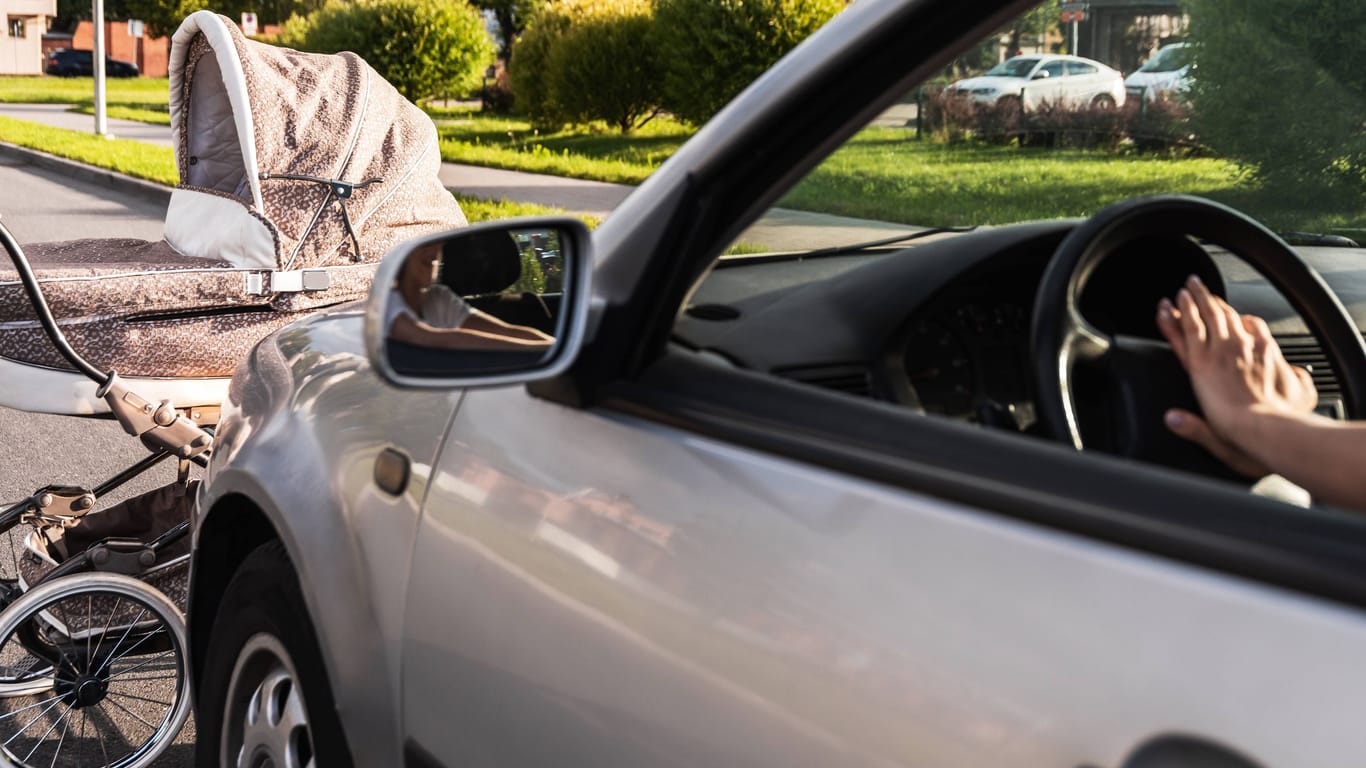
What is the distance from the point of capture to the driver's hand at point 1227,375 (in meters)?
1.57

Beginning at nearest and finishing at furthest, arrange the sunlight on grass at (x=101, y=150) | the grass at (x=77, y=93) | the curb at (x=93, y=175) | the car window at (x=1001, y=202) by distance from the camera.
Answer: the car window at (x=1001, y=202) < the curb at (x=93, y=175) < the sunlight on grass at (x=101, y=150) < the grass at (x=77, y=93)

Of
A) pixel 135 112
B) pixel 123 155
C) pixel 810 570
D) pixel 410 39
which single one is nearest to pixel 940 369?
pixel 810 570

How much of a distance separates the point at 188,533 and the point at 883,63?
2504 millimetres

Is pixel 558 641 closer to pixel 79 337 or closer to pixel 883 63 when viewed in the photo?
pixel 883 63

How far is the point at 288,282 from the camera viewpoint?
3.89 metres

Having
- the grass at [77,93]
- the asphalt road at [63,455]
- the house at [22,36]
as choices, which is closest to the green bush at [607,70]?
the asphalt road at [63,455]

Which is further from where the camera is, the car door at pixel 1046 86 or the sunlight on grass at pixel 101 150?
the sunlight on grass at pixel 101 150

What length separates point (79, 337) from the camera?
356 centimetres

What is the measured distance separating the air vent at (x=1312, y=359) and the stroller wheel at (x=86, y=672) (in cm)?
238

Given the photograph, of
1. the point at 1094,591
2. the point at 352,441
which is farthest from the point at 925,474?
the point at 352,441

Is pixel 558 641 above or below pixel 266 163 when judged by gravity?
below

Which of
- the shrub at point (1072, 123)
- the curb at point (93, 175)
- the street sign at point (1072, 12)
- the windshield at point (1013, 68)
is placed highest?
the street sign at point (1072, 12)

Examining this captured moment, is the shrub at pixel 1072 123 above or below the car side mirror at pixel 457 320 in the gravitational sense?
above

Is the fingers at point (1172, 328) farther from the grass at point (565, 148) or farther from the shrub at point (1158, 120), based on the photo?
the grass at point (565, 148)
